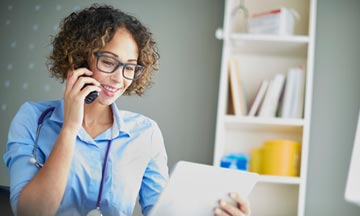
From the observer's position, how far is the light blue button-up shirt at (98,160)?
58.0 inches

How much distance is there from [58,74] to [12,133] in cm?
37

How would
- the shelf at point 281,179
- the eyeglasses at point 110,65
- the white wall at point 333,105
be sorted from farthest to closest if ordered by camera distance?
the white wall at point 333,105
the shelf at point 281,179
the eyeglasses at point 110,65

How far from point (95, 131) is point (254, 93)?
0.94 metres

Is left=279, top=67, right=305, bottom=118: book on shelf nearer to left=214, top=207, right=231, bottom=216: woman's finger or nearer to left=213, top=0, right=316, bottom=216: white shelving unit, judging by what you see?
left=213, top=0, right=316, bottom=216: white shelving unit

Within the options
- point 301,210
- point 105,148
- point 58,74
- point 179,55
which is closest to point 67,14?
point 58,74

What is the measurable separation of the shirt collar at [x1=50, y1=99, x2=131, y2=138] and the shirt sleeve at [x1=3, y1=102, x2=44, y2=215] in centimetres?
7

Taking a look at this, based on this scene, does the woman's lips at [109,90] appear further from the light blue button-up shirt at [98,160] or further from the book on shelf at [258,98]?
the book on shelf at [258,98]

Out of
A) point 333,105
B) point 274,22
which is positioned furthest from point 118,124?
point 333,105

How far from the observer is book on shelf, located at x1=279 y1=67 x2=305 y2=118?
2221 millimetres

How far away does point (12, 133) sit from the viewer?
4.86ft

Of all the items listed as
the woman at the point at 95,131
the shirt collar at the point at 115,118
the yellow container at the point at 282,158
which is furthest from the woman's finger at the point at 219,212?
the yellow container at the point at 282,158

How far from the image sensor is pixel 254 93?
2.36 metres

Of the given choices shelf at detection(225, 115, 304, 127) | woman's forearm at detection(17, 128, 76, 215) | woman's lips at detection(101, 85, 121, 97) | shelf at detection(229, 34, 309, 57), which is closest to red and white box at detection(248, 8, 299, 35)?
shelf at detection(229, 34, 309, 57)

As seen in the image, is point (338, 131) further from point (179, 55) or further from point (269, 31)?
point (179, 55)
